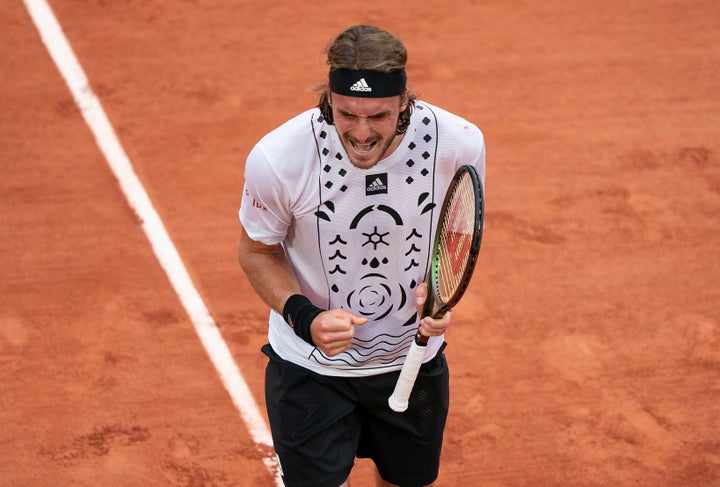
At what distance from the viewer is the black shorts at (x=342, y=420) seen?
177 inches

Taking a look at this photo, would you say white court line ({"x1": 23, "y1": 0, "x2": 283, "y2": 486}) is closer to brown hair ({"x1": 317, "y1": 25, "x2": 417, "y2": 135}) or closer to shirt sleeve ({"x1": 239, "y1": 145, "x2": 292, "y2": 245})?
shirt sleeve ({"x1": 239, "y1": 145, "x2": 292, "y2": 245})

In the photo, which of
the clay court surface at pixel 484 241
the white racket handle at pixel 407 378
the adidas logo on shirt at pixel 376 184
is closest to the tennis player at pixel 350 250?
the adidas logo on shirt at pixel 376 184

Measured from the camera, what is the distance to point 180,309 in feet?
23.2

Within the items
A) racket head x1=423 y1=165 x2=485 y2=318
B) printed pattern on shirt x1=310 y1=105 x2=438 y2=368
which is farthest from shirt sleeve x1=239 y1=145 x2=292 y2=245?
racket head x1=423 y1=165 x2=485 y2=318

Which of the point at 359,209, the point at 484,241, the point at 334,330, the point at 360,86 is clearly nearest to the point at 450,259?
the point at 359,209

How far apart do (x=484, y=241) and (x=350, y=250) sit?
3584mm

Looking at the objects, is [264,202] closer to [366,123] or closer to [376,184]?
[376,184]

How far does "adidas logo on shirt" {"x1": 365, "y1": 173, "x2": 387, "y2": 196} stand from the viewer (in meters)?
4.06

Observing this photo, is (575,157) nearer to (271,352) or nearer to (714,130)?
(714,130)

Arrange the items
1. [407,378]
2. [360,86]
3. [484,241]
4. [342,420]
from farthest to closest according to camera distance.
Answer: [484,241]
[342,420]
[407,378]
[360,86]

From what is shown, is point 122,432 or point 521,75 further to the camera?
point 521,75

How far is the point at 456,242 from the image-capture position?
4184 millimetres

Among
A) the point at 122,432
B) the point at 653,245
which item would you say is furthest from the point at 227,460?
the point at 653,245

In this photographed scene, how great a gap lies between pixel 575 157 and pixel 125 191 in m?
3.36
